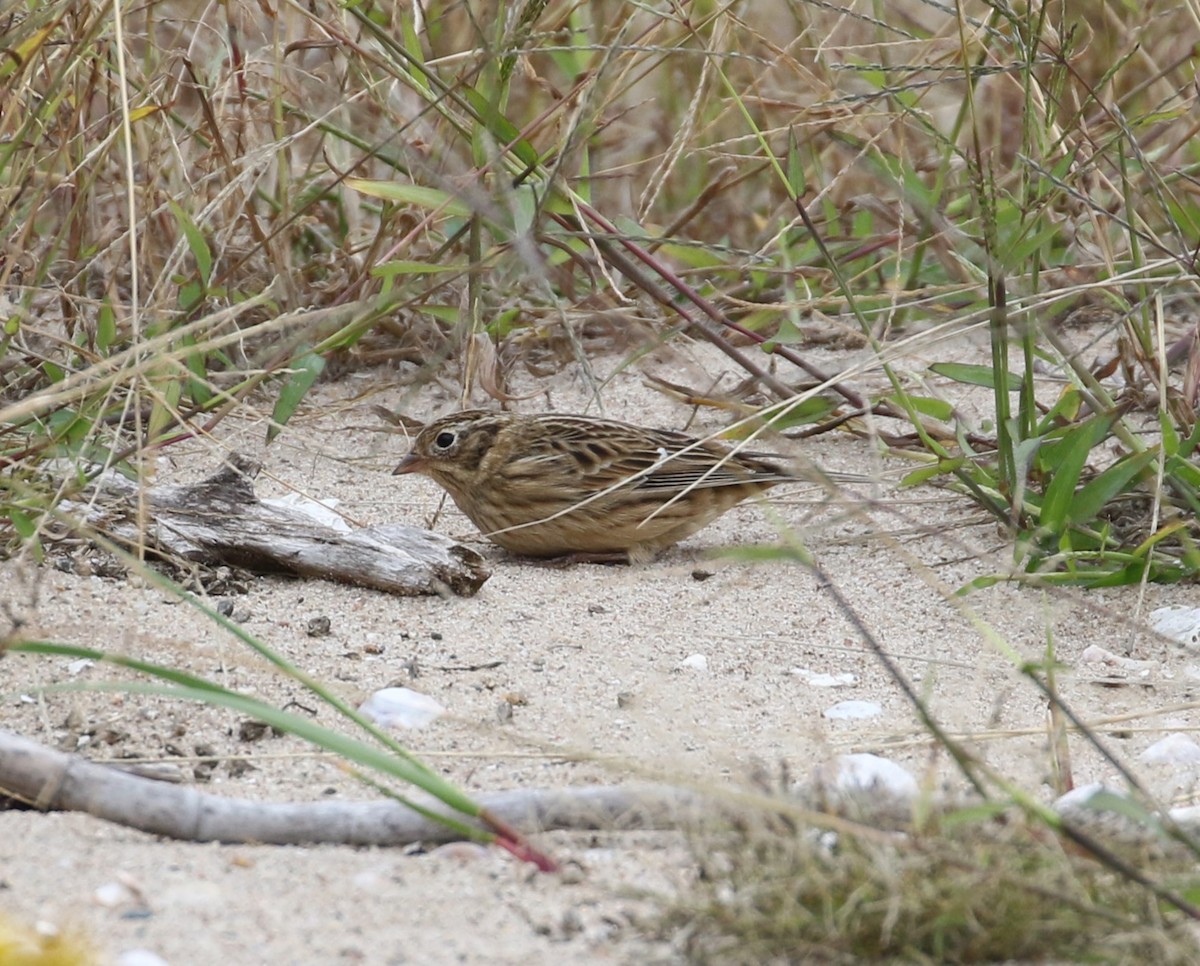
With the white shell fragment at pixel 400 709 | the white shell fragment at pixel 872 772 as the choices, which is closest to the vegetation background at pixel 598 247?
the white shell fragment at pixel 872 772

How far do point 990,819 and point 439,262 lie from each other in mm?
3230

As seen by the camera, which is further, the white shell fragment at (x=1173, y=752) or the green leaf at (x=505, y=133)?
the green leaf at (x=505, y=133)

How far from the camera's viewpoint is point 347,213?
5.88m

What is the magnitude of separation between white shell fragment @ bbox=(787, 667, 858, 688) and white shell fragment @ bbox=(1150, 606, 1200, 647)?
0.79 m

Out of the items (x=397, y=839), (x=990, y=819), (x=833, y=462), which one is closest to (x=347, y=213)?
(x=833, y=462)

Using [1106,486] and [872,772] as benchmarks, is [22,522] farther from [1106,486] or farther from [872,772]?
[1106,486]

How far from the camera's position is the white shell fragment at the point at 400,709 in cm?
338

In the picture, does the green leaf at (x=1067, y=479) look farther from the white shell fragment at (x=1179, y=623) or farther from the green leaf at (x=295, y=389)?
the green leaf at (x=295, y=389)

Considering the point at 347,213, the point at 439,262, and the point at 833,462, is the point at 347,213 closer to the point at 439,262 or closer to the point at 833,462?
the point at 439,262

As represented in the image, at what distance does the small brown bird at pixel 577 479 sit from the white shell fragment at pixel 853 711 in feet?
4.35

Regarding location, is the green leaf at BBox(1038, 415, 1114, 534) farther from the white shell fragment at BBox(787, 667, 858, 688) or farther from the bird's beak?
the bird's beak

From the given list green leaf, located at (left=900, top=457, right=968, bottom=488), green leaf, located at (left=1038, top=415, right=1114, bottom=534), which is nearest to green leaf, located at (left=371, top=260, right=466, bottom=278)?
green leaf, located at (left=900, top=457, right=968, bottom=488)

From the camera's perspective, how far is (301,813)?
267 centimetres

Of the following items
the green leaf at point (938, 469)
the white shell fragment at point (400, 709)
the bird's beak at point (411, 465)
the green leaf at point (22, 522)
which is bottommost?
the bird's beak at point (411, 465)
